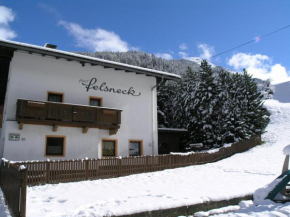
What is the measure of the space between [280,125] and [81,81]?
3438 centimetres

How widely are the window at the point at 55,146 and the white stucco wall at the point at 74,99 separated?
0.30 m

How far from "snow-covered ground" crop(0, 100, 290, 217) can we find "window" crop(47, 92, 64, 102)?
6455 mm

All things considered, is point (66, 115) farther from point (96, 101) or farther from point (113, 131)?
point (113, 131)

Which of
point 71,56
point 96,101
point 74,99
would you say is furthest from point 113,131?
point 71,56

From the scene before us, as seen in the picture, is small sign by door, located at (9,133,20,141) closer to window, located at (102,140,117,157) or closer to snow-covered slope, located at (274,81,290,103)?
window, located at (102,140,117,157)

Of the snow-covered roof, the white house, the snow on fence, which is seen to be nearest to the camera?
the snow on fence

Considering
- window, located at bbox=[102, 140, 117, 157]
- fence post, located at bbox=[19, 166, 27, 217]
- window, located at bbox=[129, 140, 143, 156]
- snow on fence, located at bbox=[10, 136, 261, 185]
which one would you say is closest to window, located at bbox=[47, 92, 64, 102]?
window, located at bbox=[102, 140, 117, 157]

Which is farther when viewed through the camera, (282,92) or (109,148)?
(282,92)

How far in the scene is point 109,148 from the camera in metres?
19.0

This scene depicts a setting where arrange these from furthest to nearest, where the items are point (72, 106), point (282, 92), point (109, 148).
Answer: point (282, 92) → point (109, 148) → point (72, 106)

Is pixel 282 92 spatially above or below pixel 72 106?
above

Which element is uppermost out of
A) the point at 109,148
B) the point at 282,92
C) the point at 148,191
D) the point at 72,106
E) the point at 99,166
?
the point at 282,92

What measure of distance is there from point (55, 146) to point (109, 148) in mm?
3701

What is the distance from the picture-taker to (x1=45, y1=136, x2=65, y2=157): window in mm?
16672
